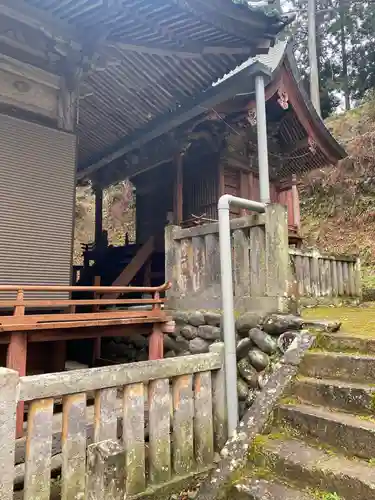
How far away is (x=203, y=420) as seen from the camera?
3369 mm

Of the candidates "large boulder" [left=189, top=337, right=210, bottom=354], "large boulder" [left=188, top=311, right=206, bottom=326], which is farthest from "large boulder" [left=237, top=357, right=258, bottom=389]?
"large boulder" [left=188, top=311, right=206, bottom=326]

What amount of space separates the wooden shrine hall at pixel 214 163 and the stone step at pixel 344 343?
4.97 m

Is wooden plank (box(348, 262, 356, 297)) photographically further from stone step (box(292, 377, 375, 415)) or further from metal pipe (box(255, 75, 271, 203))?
stone step (box(292, 377, 375, 415))

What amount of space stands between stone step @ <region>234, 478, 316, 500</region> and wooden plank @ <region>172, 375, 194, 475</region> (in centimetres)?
48

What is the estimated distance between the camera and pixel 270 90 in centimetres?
854

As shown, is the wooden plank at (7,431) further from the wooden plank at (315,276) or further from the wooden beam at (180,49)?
the wooden plank at (315,276)

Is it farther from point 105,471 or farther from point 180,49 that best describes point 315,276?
point 105,471

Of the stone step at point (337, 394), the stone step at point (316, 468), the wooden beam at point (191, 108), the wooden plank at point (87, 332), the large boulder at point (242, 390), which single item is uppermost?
the wooden beam at point (191, 108)

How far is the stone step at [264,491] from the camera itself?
2.61 meters

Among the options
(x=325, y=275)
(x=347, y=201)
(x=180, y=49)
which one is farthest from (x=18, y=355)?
(x=347, y=201)

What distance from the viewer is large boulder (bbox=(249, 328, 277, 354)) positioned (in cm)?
400

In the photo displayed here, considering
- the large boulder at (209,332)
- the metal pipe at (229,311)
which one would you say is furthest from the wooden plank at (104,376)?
the large boulder at (209,332)

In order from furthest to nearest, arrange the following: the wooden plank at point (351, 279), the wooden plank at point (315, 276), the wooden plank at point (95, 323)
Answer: the wooden plank at point (351, 279), the wooden plank at point (315, 276), the wooden plank at point (95, 323)

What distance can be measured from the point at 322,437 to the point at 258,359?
3.64ft
